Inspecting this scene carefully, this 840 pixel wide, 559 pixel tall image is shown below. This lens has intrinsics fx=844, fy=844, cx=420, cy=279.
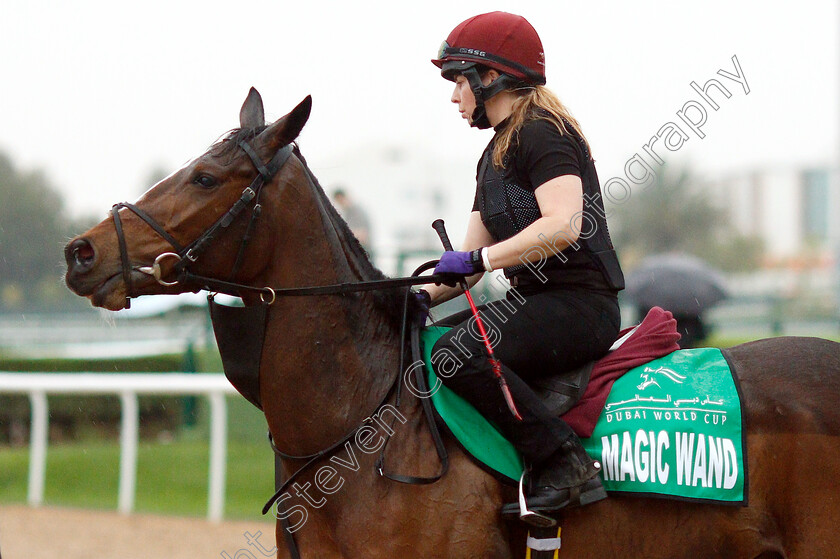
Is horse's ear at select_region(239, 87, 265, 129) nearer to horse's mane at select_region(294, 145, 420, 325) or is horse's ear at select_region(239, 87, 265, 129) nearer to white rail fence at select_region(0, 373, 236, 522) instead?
horse's mane at select_region(294, 145, 420, 325)

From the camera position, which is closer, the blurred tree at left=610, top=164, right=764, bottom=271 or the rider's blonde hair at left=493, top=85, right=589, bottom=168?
the rider's blonde hair at left=493, top=85, right=589, bottom=168

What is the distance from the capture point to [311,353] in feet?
9.89

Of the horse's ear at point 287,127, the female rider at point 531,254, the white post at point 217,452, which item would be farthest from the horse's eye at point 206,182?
the white post at point 217,452

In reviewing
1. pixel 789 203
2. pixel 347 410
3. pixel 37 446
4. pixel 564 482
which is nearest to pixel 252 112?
pixel 347 410

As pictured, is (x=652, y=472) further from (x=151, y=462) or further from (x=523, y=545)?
(x=151, y=462)

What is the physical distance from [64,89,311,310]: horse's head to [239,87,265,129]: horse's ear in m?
0.06

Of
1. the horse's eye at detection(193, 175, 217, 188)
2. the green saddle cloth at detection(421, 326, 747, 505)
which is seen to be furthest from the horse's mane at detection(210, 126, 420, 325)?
the horse's eye at detection(193, 175, 217, 188)

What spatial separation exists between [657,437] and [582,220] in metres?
0.83

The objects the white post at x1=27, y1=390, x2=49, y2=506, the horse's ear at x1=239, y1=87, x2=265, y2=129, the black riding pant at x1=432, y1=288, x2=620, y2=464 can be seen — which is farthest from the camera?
the white post at x1=27, y1=390, x2=49, y2=506

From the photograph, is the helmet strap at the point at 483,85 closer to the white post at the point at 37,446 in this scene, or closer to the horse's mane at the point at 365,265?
the horse's mane at the point at 365,265

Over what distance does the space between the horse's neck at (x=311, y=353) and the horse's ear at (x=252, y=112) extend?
0.32m

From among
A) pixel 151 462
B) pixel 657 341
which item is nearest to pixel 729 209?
pixel 151 462

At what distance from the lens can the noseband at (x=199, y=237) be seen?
9.37 ft

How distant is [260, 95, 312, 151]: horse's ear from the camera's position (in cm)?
294
